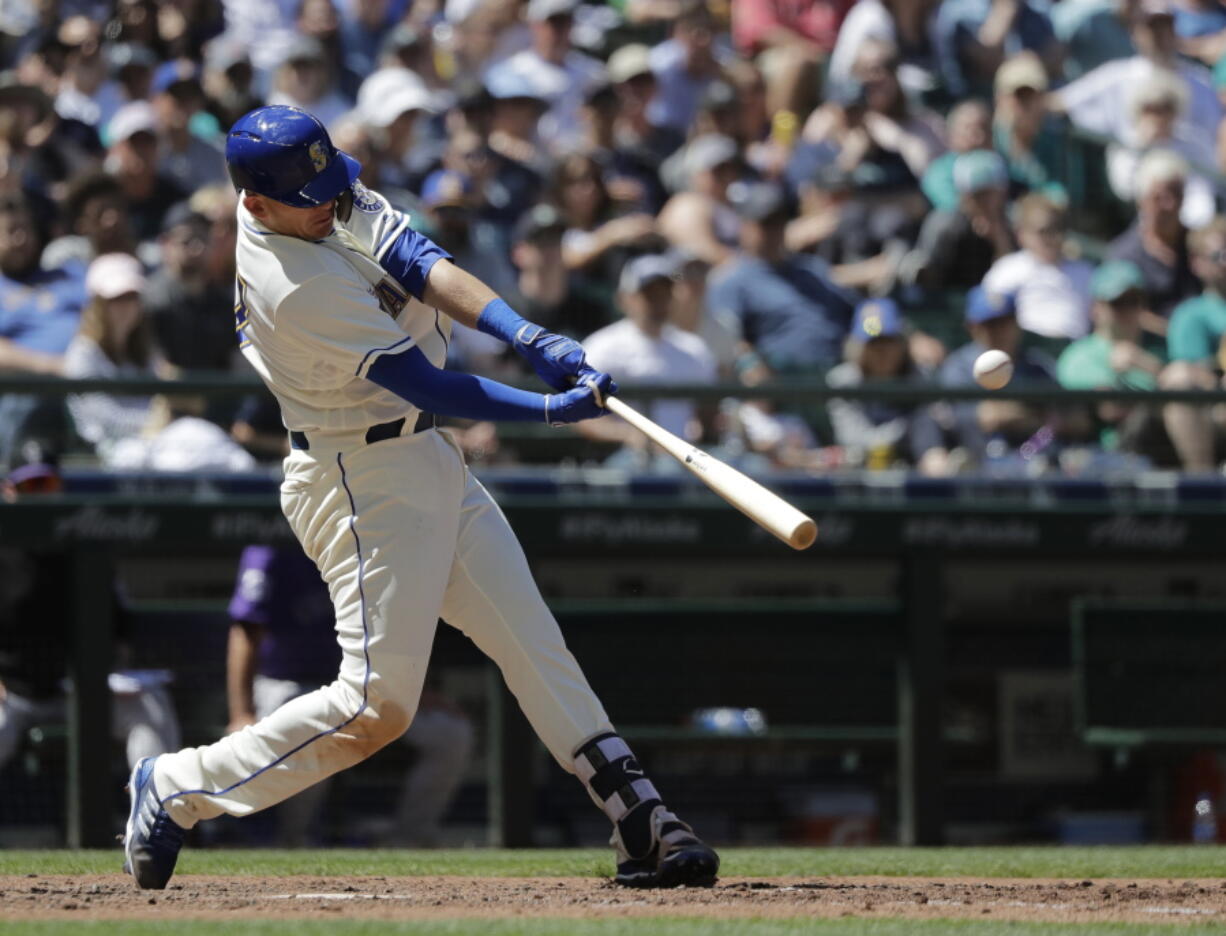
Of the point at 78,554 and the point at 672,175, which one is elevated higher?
the point at 672,175

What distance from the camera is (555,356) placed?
14.9 feet

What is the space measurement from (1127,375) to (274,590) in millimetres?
3992

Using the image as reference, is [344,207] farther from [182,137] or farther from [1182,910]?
[182,137]

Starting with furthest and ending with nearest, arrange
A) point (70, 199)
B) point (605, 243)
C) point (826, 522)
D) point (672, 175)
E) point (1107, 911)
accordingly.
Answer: point (672, 175), point (605, 243), point (70, 199), point (826, 522), point (1107, 911)

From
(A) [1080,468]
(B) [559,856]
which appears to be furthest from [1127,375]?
(B) [559,856]

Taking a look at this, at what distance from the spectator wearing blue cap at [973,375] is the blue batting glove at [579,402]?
3806 millimetres

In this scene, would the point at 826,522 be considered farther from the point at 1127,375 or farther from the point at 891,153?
the point at 891,153

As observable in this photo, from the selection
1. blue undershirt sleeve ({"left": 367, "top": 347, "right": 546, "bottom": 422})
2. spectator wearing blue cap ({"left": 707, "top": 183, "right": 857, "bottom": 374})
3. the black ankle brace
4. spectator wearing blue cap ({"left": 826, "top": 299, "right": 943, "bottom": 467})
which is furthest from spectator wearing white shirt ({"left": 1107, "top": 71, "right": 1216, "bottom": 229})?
blue undershirt sleeve ({"left": 367, "top": 347, "right": 546, "bottom": 422})

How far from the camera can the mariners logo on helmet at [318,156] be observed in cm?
447

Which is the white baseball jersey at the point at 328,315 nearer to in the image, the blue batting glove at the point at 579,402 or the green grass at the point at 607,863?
the blue batting glove at the point at 579,402

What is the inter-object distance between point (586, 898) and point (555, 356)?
4.06 ft

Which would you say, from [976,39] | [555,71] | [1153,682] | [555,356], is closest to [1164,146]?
[976,39]

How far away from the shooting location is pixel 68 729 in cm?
688

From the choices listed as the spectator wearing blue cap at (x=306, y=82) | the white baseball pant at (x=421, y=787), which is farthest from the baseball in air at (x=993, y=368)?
the spectator wearing blue cap at (x=306, y=82)
